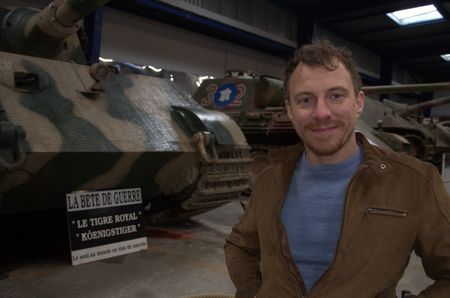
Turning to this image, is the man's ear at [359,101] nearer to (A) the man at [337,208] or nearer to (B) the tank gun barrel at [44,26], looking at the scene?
(A) the man at [337,208]

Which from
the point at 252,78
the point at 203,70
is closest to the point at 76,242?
the point at 252,78

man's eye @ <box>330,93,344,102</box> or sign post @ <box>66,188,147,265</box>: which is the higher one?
man's eye @ <box>330,93,344,102</box>

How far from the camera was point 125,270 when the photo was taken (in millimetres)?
3426

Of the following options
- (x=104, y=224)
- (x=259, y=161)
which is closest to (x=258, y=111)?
(x=259, y=161)

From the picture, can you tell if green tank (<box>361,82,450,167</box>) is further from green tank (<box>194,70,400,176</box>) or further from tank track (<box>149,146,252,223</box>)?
tank track (<box>149,146,252,223</box>)

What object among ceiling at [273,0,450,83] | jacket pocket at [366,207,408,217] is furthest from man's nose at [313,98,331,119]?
ceiling at [273,0,450,83]

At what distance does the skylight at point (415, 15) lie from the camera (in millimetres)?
13438

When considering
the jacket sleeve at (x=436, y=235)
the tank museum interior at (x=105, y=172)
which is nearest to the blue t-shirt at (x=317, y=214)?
the jacket sleeve at (x=436, y=235)

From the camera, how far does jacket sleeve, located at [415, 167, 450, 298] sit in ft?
4.24

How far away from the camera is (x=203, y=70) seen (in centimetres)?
1154

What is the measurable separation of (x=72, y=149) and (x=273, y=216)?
76.8 inches

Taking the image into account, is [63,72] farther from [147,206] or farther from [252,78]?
[252,78]

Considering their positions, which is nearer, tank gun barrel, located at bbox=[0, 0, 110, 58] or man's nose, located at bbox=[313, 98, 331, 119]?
man's nose, located at bbox=[313, 98, 331, 119]

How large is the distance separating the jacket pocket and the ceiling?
1201 cm
